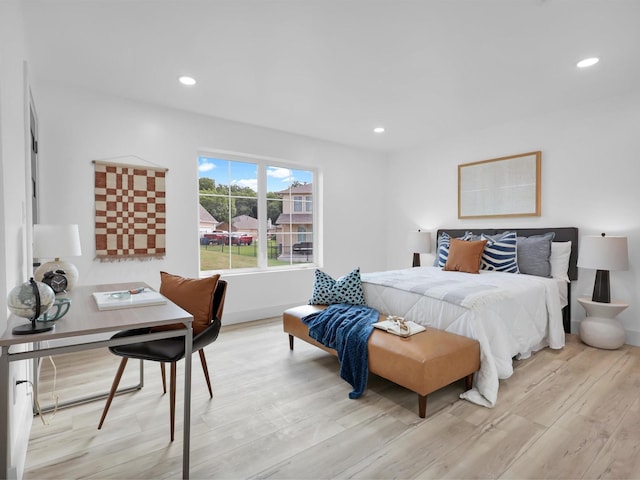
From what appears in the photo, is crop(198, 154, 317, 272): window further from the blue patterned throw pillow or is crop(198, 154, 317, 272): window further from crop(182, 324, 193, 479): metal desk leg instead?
crop(182, 324, 193, 479): metal desk leg

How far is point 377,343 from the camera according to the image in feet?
7.48

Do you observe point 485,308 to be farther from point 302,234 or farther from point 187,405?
point 302,234

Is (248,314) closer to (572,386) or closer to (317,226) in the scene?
(317,226)

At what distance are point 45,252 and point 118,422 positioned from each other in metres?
1.17

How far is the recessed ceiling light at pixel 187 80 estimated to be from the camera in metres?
2.94

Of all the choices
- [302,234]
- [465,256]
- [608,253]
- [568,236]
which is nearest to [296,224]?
[302,234]

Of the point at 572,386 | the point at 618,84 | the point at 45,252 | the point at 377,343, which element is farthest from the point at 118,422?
the point at 618,84

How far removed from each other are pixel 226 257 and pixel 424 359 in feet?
9.55

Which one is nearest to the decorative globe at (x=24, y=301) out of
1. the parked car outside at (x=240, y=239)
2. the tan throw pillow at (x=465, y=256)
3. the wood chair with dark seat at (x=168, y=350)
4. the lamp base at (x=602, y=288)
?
the wood chair with dark seat at (x=168, y=350)

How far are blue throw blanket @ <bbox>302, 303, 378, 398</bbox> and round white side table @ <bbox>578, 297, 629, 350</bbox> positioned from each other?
2.12m

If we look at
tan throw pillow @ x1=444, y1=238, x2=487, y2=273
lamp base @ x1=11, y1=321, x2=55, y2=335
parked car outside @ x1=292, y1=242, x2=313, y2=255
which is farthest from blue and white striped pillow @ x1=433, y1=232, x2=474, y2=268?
lamp base @ x1=11, y1=321, x2=55, y2=335

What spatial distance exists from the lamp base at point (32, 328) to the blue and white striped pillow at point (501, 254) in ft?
12.5

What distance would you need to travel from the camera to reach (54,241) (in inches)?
88.0

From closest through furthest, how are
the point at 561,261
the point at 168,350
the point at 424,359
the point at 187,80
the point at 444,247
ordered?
the point at 168,350, the point at 424,359, the point at 187,80, the point at 561,261, the point at 444,247
